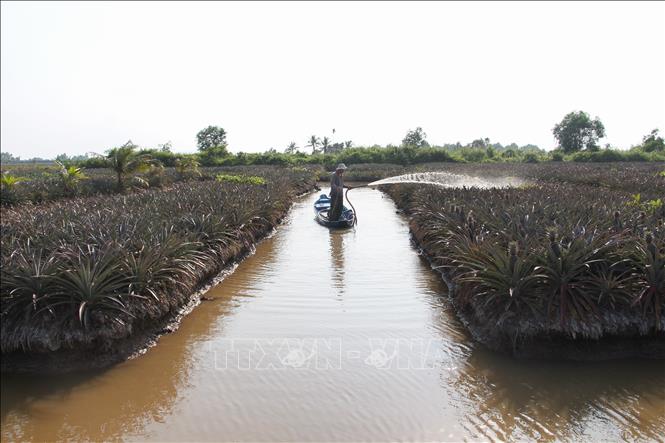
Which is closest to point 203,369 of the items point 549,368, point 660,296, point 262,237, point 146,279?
point 146,279

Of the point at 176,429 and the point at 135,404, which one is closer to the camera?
the point at 176,429

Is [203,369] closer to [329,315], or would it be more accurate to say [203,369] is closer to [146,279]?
[146,279]

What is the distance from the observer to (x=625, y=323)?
552cm

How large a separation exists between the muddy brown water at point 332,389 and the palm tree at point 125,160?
11829 millimetres

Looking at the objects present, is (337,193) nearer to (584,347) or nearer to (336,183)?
(336,183)

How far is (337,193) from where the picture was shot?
14.6m

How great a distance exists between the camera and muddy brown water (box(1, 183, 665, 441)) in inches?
172

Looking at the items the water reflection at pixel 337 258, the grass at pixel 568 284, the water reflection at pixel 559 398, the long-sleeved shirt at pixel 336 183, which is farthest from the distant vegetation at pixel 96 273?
the long-sleeved shirt at pixel 336 183

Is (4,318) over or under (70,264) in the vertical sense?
under

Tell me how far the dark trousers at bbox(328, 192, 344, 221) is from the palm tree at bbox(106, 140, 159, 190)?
25.1ft

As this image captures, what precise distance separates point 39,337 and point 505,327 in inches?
201

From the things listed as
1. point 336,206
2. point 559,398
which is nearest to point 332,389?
point 559,398

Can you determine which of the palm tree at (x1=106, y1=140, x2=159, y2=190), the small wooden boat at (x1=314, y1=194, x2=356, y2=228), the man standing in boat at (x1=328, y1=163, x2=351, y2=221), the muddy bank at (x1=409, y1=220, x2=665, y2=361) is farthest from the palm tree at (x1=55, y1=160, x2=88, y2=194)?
the muddy bank at (x1=409, y1=220, x2=665, y2=361)

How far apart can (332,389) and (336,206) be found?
1022 cm
